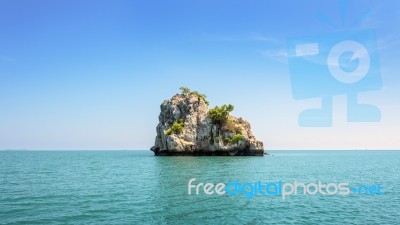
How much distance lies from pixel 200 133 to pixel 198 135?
3.01 ft

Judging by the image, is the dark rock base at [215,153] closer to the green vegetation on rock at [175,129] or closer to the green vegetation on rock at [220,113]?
the green vegetation on rock at [175,129]

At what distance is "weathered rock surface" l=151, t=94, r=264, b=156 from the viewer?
322ft

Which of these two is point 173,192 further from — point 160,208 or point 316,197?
point 316,197

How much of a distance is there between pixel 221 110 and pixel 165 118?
20.5 m

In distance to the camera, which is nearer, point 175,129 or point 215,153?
point 175,129

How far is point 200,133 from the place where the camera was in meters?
101

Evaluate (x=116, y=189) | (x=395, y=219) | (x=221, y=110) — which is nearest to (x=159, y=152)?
(x=221, y=110)

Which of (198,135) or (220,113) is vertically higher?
(220,113)

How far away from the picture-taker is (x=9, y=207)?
23.5m

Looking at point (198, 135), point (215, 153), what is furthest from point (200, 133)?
point (215, 153)

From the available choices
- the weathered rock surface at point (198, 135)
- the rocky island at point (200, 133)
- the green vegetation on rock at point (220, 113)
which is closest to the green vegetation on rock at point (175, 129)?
the rocky island at point (200, 133)

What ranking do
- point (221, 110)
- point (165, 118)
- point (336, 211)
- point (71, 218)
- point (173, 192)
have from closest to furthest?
point (71, 218), point (336, 211), point (173, 192), point (221, 110), point (165, 118)

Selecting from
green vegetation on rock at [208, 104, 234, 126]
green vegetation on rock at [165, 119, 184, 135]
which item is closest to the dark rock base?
green vegetation on rock at [165, 119, 184, 135]

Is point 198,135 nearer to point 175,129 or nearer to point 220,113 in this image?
point 175,129
